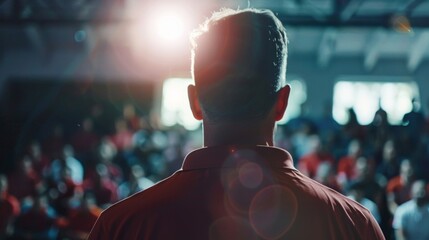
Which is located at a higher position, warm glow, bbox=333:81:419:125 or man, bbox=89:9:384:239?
man, bbox=89:9:384:239

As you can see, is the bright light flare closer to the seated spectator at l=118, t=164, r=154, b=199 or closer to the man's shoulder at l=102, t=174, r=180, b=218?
the seated spectator at l=118, t=164, r=154, b=199

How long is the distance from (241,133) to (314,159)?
9.83 meters

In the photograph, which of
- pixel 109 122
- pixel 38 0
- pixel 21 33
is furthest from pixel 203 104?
pixel 21 33

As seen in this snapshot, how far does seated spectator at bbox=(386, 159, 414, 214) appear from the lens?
30.5ft

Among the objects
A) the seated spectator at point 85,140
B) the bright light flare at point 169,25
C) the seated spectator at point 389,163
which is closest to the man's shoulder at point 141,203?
the seated spectator at point 389,163

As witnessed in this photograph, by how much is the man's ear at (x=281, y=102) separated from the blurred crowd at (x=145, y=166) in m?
7.14

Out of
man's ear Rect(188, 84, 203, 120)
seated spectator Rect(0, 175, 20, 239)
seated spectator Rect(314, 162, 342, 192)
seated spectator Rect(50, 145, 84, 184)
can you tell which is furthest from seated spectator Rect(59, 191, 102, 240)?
man's ear Rect(188, 84, 203, 120)

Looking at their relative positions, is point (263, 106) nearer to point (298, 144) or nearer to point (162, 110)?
point (298, 144)

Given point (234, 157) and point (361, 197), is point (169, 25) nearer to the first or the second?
point (361, 197)

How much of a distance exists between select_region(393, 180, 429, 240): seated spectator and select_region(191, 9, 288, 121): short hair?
7.19m

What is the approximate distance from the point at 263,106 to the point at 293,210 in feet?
0.62

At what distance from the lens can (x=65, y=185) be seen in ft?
33.2

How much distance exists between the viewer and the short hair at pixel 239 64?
1357 mm

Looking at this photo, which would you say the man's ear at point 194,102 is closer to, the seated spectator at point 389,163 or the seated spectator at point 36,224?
the seated spectator at point 36,224
